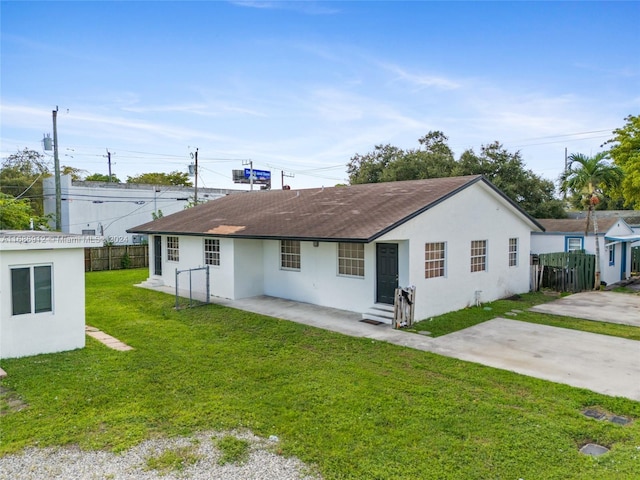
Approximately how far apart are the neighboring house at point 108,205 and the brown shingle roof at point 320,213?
49.3ft

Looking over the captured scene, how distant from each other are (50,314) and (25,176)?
40496mm

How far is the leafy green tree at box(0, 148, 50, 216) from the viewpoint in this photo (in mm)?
34938

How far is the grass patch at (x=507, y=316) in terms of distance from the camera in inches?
424

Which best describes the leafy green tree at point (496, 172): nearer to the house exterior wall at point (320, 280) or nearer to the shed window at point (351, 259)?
the house exterior wall at point (320, 280)

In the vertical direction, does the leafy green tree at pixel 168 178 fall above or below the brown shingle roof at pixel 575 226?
above

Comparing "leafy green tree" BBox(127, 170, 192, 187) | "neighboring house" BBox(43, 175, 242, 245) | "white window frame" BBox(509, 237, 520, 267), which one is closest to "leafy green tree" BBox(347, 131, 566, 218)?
"white window frame" BBox(509, 237, 520, 267)

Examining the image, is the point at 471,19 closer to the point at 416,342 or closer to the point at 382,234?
the point at 382,234

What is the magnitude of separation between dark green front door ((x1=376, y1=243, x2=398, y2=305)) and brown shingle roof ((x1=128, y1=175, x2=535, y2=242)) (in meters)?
0.95

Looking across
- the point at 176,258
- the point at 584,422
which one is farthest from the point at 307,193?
the point at 584,422

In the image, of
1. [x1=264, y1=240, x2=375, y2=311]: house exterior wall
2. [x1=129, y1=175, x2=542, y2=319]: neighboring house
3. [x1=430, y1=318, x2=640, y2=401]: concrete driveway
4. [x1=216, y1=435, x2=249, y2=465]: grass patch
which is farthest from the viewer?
[x1=264, y1=240, x2=375, y2=311]: house exterior wall

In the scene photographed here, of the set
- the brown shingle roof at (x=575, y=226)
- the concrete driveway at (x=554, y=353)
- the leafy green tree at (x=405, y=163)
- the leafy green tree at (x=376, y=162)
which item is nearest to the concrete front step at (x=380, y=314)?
the concrete driveway at (x=554, y=353)

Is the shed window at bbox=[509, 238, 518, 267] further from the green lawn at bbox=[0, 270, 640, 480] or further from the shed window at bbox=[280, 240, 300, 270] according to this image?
the green lawn at bbox=[0, 270, 640, 480]

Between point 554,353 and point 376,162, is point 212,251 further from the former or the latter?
point 376,162

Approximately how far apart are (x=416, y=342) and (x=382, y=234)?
2.70 metres
